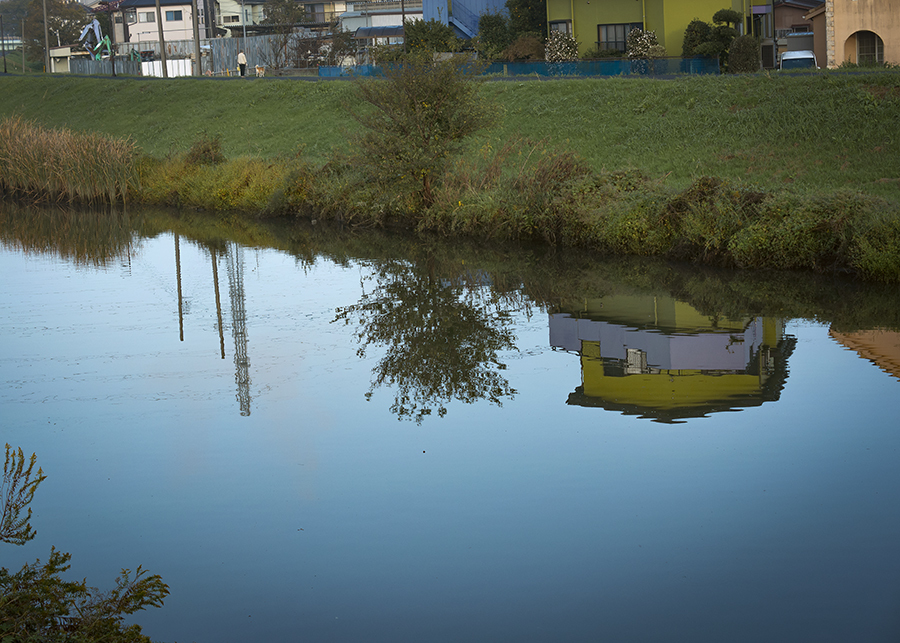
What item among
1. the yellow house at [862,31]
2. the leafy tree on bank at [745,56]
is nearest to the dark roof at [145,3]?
the leafy tree on bank at [745,56]

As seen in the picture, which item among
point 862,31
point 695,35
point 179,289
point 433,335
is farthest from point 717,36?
point 433,335

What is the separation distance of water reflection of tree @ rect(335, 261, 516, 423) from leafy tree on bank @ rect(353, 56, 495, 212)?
4.36m

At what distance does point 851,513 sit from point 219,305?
31.4 feet

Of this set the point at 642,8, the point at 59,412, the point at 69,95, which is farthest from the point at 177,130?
the point at 59,412

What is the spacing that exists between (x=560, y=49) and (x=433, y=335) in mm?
33421

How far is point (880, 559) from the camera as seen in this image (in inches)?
236

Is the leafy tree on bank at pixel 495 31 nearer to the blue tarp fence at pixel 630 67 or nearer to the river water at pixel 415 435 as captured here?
the blue tarp fence at pixel 630 67

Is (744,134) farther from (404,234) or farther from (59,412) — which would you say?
(59,412)

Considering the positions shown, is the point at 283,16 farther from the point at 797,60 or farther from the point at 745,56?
the point at 745,56

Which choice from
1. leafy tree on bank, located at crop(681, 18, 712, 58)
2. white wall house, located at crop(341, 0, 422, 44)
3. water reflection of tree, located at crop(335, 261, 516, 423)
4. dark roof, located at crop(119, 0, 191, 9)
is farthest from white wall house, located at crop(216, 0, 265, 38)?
water reflection of tree, located at crop(335, 261, 516, 423)

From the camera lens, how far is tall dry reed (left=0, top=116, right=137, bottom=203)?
94.4 ft

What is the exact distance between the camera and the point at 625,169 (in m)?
18.6

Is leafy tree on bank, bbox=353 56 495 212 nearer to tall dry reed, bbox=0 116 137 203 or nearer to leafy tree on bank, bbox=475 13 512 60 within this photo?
tall dry reed, bbox=0 116 137 203

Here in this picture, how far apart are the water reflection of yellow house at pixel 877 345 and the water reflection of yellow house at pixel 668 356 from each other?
2.05ft
